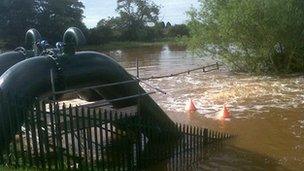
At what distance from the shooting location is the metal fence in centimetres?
925

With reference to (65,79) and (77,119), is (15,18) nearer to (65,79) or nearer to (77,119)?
(65,79)

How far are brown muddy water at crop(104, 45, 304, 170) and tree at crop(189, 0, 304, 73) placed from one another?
62.9 inches

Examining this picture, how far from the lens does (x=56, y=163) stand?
9.28 m

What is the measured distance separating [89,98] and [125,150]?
10.5 feet

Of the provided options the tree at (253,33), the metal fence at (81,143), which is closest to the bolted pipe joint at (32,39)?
the metal fence at (81,143)

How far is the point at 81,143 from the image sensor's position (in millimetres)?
10508

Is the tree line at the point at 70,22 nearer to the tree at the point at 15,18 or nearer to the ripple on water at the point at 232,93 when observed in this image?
the tree at the point at 15,18

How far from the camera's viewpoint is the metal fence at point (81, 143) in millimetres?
9250

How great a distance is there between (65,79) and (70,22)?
5813 centimetres

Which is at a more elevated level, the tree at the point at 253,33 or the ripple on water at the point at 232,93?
the tree at the point at 253,33

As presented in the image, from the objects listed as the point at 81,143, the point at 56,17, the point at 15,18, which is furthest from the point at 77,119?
the point at 56,17

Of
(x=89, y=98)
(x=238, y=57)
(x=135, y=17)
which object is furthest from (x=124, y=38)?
(x=89, y=98)

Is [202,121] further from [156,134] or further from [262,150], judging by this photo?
[156,134]

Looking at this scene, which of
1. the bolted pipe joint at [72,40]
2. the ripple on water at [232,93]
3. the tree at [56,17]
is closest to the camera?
the bolted pipe joint at [72,40]
